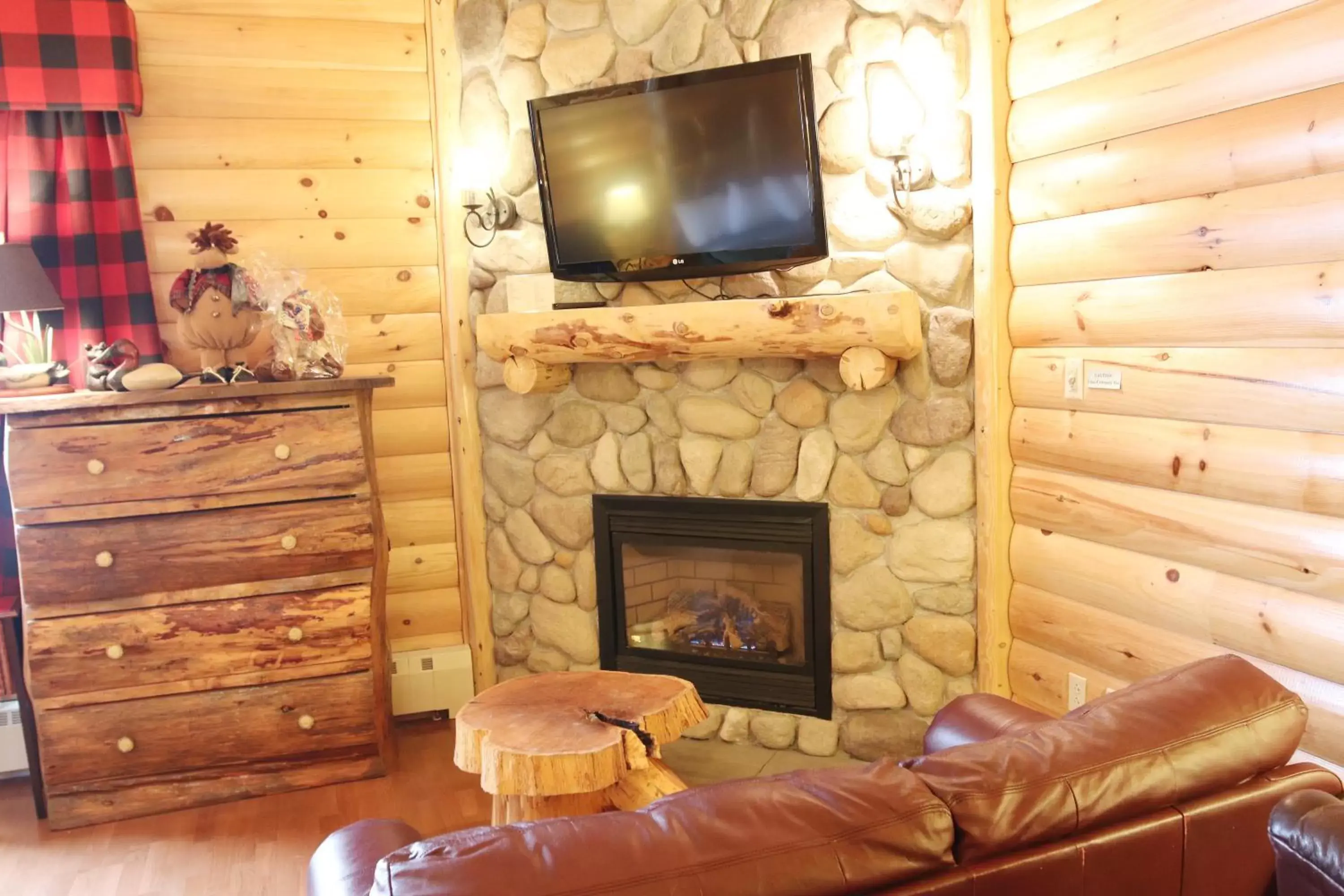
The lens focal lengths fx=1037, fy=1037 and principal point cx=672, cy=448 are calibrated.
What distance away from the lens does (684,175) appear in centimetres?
321

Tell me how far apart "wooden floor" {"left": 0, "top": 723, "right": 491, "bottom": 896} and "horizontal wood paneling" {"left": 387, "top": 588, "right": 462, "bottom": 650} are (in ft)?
1.84

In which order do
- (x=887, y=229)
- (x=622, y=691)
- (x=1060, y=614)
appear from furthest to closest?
(x=887, y=229) < (x=1060, y=614) < (x=622, y=691)

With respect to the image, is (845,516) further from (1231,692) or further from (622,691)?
(1231,692)

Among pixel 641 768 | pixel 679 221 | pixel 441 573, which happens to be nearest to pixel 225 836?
pixel 441 573

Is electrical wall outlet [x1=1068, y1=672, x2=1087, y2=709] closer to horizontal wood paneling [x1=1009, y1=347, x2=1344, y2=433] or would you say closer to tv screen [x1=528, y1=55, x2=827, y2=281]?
horizontal wood paneling [x1=1009, y1=347, x2=1344, y2=433]

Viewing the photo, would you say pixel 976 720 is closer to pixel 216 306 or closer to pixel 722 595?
pixel 722 595

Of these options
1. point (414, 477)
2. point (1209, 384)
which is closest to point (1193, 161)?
point (1209, 384)

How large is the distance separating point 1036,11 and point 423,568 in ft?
→ 8.92

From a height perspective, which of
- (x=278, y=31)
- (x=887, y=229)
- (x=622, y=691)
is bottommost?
(x=622, y=691)

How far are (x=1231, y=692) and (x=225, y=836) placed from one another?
273cm

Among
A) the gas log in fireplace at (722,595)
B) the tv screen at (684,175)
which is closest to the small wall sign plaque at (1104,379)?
the tv screen at (684,175)

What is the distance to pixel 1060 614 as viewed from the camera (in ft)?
9.36

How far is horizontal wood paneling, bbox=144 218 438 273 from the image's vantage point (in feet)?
11.6

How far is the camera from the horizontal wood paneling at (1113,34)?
2.19 metres
